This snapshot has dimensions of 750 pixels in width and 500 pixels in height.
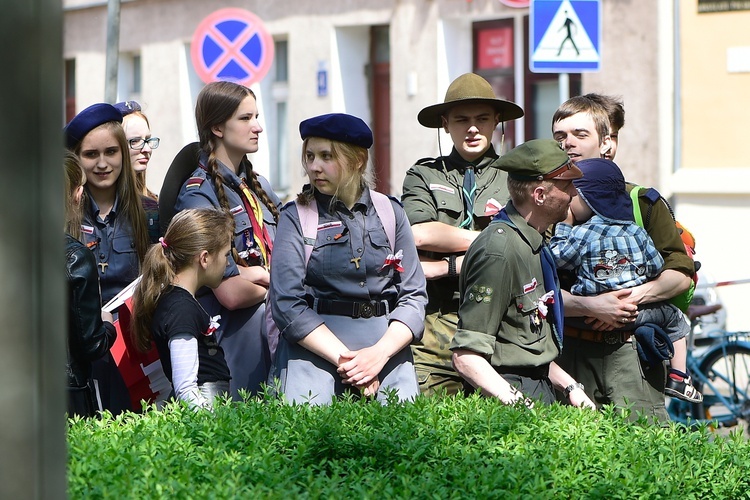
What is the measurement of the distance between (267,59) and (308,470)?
8.73 m

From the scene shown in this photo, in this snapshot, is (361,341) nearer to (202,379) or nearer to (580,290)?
(202,379)

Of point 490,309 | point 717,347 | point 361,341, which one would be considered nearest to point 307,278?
point 361,341

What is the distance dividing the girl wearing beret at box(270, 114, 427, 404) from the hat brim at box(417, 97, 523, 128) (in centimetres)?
81

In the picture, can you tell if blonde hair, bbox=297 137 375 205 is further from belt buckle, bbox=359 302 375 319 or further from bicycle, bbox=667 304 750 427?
bicycle, bbox=667 304 750 427

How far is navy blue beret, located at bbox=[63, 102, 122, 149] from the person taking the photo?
249 inches

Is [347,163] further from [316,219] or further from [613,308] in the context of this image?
[613,308]

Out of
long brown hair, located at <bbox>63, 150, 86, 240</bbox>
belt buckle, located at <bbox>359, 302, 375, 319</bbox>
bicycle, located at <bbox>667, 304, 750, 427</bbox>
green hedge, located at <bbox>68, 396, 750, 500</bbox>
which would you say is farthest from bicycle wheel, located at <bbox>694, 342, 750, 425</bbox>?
green hedge, located at <bbox>68, 396, 750, 500</bbox>

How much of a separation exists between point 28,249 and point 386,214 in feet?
11.7

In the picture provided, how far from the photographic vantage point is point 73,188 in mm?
5832

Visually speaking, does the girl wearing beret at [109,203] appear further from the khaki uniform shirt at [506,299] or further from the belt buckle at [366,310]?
the khaki uniform shirt at [506,299]

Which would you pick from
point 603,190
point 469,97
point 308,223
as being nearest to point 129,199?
point 308,223

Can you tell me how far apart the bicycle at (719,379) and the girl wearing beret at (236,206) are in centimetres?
446

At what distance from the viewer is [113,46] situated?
11148 mm

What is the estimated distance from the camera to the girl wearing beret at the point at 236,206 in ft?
19.2
